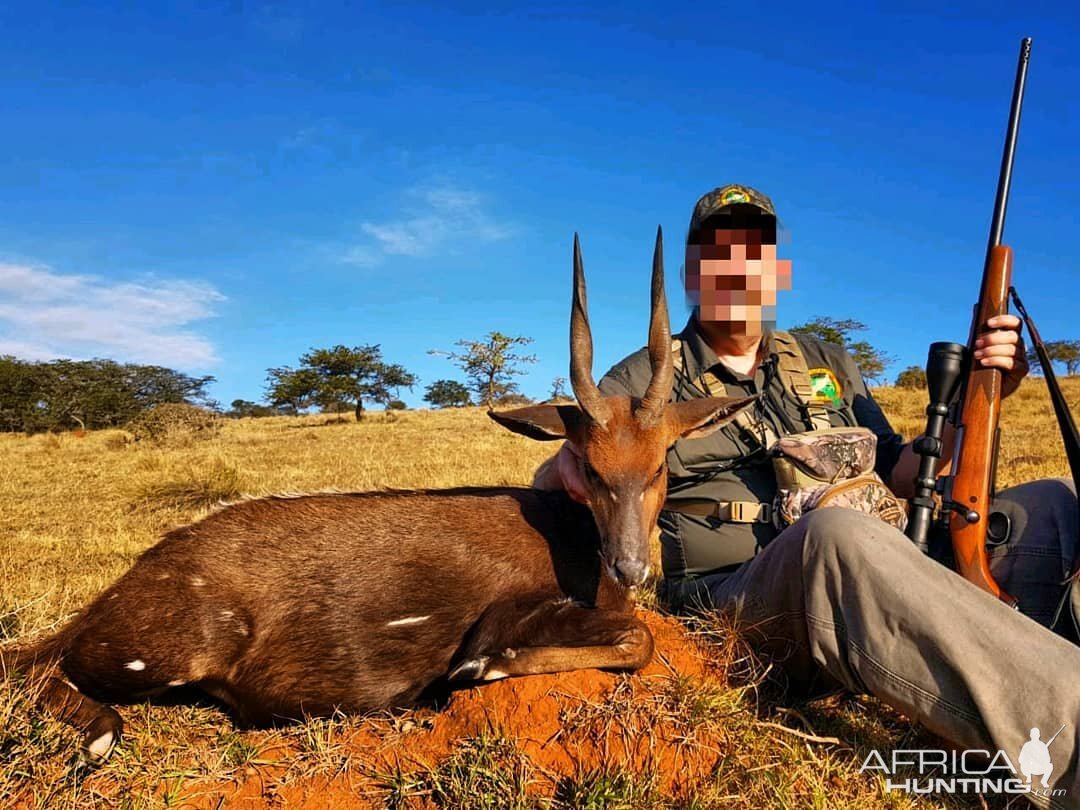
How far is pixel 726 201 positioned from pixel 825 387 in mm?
1375

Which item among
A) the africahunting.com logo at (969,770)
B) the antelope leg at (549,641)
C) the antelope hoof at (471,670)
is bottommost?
the africahunting.com logo at (969,770)

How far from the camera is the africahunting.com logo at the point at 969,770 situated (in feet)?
8.18

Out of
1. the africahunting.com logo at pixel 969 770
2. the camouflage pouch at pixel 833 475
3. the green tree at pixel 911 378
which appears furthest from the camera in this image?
the green tree at pixel 911 378

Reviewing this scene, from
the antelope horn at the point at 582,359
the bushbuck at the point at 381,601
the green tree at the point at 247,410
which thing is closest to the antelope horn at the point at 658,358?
the bushbuck at the point at 381,601

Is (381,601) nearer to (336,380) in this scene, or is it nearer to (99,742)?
(99,742)

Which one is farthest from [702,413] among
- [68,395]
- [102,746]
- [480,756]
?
[68,395]

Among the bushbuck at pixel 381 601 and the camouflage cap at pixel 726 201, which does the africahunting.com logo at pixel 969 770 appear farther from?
the camouflage cap at pixel 726 201

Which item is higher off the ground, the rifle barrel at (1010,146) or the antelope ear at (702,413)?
the rifle barrel at (1010,146)

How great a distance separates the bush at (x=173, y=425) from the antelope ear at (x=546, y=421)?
21.0m

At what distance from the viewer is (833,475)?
3.88 metres

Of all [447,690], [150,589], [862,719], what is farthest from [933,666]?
[150,589]

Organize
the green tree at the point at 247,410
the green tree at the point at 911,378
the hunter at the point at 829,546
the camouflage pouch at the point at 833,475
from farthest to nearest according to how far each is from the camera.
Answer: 1. the green tree at the point at 247,410
2. the green tree at the point at 911,378
3. the camouflage pouch at the point at 833,475
4. the hunter at the point at 829,546

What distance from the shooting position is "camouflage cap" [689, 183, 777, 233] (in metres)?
4.72

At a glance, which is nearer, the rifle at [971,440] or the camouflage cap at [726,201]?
the rifle at [971,440]
